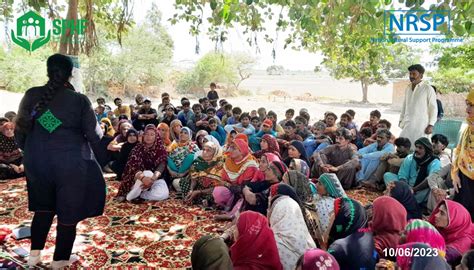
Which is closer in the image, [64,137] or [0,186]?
[64,137]

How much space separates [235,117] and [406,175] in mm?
3539

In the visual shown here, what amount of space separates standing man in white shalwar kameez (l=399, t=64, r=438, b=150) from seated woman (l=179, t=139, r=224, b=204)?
2.65m

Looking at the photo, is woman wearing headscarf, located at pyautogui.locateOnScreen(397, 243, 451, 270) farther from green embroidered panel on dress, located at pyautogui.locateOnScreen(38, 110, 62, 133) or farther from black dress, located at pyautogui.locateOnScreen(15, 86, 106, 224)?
green embroidered panel on dress, located at pyautogui.locateOnScreen(38, 110, 62, 133)

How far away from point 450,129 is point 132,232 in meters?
6.30

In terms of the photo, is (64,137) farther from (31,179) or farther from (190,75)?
(190,75)

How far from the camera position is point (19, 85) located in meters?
18.1

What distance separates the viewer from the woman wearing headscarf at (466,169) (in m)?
3.29

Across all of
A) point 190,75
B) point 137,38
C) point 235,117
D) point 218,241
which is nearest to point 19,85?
point 137,38

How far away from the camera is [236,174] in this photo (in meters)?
4.45

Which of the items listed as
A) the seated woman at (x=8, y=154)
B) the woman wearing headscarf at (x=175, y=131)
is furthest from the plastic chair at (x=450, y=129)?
the seated woman at (x=8, y=154)

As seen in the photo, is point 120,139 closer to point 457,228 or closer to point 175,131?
point 175,131

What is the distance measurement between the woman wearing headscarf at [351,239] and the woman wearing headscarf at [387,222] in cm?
13

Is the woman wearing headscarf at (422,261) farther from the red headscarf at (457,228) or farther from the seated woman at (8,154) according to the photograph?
the seated woman at (8,154)

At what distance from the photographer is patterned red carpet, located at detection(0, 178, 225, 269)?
311cm
